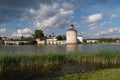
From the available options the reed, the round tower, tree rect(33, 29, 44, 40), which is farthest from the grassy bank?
tree rect(33, 29, 44, 40)

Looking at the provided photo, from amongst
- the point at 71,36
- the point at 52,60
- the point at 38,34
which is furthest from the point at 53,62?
the point at 38,34

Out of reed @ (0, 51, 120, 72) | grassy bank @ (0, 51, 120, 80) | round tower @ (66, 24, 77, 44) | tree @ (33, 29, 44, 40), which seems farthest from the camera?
tree @ (33, 29, 44, 40)

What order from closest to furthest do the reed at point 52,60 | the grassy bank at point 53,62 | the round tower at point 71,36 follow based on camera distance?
1. the grassy bank at point 53,62
2. the reed at point 52,60
3. the round tower at point 71,36

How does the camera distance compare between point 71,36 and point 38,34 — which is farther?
point 38,34

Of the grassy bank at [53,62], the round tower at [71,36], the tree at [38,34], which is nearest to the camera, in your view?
the grassy bank at [53,62]

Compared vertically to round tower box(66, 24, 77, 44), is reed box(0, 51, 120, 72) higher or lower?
lower

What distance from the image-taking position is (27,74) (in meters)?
18.1

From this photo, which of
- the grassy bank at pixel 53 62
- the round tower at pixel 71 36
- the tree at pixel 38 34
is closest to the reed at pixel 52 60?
the grassy bank at pixel 53 62

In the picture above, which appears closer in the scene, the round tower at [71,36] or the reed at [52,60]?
the reed at [52,60]

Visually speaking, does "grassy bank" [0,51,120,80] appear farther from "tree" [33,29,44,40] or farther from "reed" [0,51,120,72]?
"tree" [33,29,44,40]

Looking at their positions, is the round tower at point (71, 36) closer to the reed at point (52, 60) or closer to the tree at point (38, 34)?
the tree at point (38, 34)

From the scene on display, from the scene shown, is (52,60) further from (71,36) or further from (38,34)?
(38,34)

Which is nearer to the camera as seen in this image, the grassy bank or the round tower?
the grassy bank

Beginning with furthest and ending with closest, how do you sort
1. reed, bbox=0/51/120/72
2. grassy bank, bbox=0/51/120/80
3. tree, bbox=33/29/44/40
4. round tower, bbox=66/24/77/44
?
tree, bbox=33/29/44/40, round tower, bbox=66/24/77/44, reed, bbox=0/51/120/72, grassy bank, bbox=0/51/120/80
